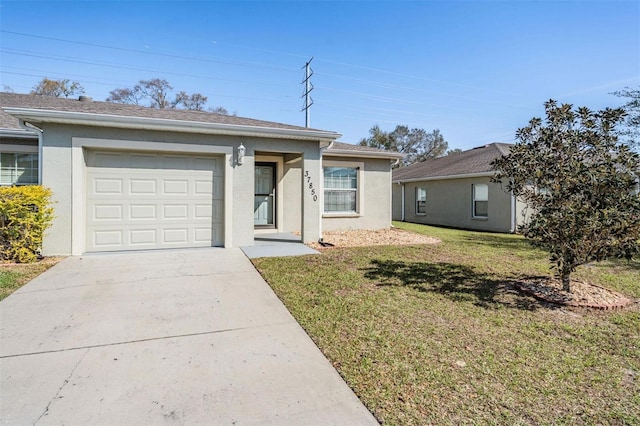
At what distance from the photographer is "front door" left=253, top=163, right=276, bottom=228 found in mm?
11312

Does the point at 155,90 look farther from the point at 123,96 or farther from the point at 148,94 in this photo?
the point at 123,96

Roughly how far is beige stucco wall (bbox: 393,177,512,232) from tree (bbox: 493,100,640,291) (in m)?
9.56

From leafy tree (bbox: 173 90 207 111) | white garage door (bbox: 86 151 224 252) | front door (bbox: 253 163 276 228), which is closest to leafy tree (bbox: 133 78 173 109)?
leafy tree (bbox: 173 90 207 111)

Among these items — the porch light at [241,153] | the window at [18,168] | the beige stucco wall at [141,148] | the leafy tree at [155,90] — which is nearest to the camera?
the beige stucco wall at [141,148]

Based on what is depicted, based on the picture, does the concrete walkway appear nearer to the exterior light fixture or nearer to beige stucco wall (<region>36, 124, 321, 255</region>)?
beige stucco wall (<region>36, 124, 321, 255</region>)

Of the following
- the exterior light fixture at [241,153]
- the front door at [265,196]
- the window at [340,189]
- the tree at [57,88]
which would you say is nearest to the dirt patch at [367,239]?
the window at [340,189]

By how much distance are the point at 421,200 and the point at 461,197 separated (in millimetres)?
3172

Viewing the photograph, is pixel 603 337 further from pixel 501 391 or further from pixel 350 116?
pixel 350 116

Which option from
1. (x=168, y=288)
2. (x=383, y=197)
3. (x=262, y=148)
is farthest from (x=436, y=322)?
(x=383, y=197)

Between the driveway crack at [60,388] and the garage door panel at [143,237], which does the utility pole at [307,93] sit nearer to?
the garage door panel at [143,237]

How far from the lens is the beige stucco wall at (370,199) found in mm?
12523

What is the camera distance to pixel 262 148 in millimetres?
8750

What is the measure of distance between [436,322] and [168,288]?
398 cm

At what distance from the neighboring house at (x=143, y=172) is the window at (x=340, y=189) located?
3.10 metres
